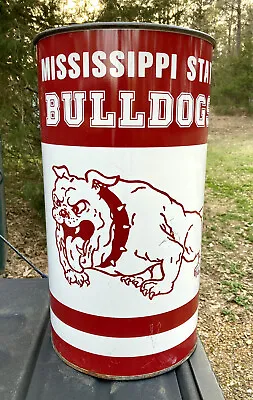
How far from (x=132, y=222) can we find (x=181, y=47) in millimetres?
373

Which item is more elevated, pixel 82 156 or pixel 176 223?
pixel 82 156

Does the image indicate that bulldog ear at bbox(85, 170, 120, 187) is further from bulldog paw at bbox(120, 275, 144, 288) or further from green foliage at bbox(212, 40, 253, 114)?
green foliage at bbox(212, 40, 253, 114)

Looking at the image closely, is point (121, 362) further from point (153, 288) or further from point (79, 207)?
point (79, 207)

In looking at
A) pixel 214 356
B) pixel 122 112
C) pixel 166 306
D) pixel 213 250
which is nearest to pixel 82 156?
pixel 122 112

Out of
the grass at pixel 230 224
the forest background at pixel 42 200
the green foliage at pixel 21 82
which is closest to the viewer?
the forest background at pixel 42 200

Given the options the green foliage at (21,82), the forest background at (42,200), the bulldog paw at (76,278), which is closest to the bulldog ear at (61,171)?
the bulldog paw at (76,278)

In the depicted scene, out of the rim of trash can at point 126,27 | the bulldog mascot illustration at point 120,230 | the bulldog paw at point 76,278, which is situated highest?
the rim of trash can at point 126,27

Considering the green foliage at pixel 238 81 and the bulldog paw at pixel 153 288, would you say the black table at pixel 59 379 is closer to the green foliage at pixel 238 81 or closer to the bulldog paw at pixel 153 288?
the bulldog paw at pixel 153 288

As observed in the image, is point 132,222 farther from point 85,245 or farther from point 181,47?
point 181,47

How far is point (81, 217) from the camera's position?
82 cm

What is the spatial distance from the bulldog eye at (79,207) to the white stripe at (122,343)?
290 millimetres

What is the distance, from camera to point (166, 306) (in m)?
0.87

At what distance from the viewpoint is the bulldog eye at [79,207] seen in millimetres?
809

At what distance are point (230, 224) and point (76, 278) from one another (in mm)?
3229
